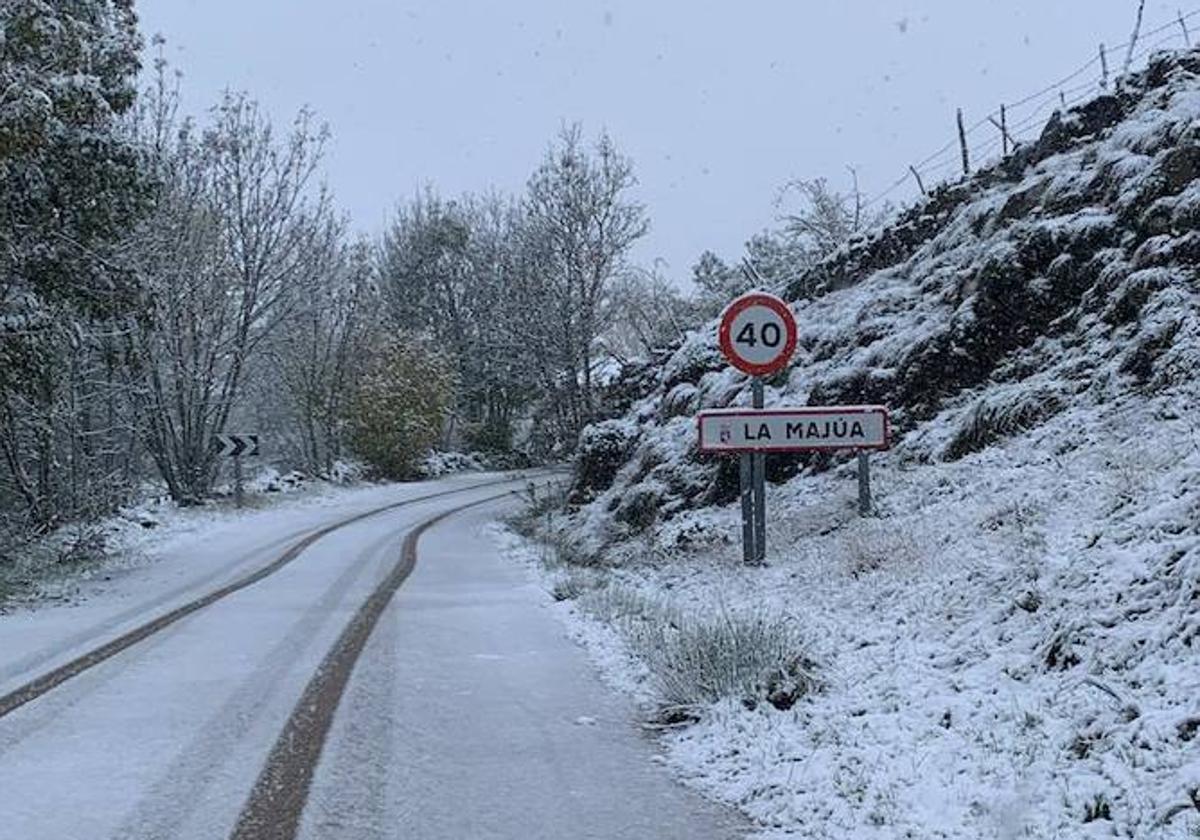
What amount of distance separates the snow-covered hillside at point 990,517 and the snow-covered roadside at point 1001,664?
2 cm

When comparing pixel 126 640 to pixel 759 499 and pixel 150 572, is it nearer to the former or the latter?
pixel 759 499

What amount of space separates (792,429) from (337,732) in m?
5.85

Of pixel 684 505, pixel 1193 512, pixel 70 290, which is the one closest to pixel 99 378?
pixel 70 290

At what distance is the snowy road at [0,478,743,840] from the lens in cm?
484

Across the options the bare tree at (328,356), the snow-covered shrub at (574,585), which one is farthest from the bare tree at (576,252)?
the snow-covered shrub at (574,585)

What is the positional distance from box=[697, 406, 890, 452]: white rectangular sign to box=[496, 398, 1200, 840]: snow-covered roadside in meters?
1.06

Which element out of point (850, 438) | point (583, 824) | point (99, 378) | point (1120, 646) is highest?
point (99, 378)

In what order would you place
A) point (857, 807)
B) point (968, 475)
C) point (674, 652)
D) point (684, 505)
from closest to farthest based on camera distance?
point (857, 807), point (674, 652), point (968, 475), point (684, 505)

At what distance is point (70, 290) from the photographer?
53.6 ft

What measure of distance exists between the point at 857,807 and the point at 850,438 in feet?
20.9

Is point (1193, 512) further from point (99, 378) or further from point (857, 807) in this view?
point (99, 378)

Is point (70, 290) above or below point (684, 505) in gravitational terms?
above

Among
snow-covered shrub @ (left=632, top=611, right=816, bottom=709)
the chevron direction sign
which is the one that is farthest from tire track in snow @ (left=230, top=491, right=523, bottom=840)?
the chevron direction sign

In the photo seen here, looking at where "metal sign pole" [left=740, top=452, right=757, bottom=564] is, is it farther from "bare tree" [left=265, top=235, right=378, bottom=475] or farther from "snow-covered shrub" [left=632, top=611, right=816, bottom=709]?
"bare tree" [left=265, top=235, right=378, bottom=475]
